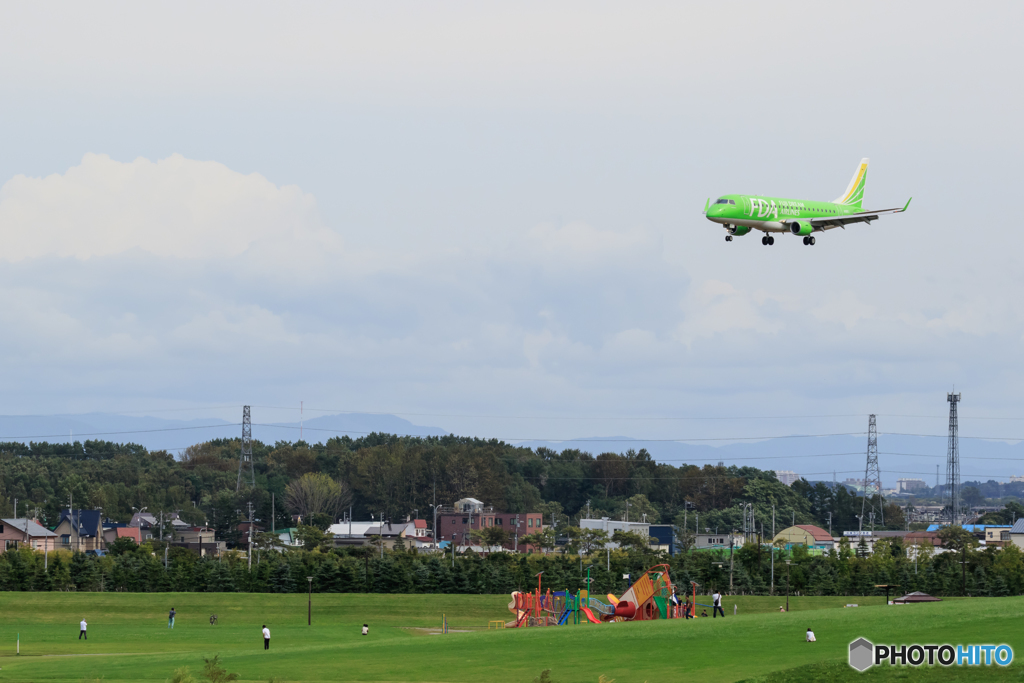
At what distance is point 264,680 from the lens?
45.9m

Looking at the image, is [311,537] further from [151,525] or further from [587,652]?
[587,652]

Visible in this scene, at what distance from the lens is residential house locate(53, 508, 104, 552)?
16800cm

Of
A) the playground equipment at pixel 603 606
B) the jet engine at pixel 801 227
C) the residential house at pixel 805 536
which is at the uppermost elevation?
the jet engine at pixel 801 227

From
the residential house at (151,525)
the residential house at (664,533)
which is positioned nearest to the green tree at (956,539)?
the residential house at (664,533)

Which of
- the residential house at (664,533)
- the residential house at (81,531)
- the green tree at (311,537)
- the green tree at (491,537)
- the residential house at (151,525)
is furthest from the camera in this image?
the residential house at (664,533)

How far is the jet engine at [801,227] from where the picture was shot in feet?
198

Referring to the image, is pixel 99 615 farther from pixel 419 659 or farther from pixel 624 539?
pixel 624 539

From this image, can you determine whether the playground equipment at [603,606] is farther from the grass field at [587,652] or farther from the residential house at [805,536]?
the residential house at [805,536]

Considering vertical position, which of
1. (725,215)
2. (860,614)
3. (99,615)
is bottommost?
(99,615)

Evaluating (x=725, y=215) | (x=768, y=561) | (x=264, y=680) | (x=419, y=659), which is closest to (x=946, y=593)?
(x=768, y=561)

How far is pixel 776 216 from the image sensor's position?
60.0 m

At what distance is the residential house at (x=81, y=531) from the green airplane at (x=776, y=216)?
13524cm

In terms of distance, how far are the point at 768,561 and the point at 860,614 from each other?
62840 millimetres

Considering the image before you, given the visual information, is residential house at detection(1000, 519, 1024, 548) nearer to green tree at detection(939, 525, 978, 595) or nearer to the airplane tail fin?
green tree at detection(939, 525, 978, 595)
